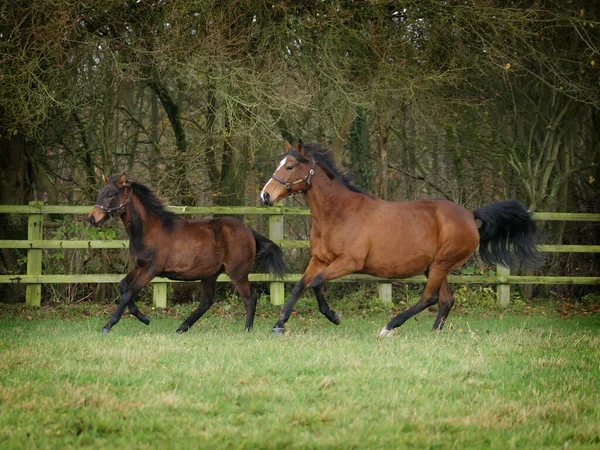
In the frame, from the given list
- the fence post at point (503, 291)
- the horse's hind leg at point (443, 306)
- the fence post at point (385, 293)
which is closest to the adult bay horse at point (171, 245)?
the horse's hind leg at point (443, 306)

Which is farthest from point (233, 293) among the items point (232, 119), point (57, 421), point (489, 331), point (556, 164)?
point (57, 421)

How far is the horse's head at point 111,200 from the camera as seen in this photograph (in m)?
9.04

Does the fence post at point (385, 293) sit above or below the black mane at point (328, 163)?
below

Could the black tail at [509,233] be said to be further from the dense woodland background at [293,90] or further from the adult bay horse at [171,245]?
the adult bay horse at [171,245]

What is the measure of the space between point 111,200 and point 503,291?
7144mm

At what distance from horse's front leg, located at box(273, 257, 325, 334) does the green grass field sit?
5.9 inches

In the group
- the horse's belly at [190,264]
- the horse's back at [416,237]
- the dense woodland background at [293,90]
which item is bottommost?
the horse's belly at [190,264]

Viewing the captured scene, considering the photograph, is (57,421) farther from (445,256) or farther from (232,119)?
(232,119)

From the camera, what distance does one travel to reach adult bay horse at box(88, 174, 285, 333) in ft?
30.3

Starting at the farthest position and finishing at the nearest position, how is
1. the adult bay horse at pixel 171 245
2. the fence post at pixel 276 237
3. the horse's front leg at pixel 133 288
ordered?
the fence post at pixel 276 237
the adult bay horse at pixel 171 245
the horse's front leg at pixel 133 288

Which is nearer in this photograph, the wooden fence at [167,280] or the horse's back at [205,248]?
the horse's back at [205,248]

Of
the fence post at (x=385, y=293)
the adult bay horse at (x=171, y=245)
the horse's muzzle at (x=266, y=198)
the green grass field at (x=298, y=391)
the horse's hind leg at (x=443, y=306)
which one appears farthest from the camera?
the fence post at (x=385, y=293)

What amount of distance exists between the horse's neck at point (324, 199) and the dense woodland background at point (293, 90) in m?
2.33

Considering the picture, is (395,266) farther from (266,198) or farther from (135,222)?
(135,222)
